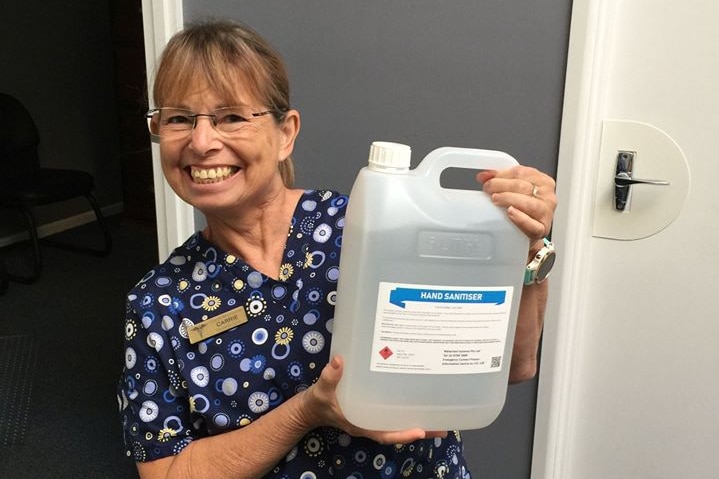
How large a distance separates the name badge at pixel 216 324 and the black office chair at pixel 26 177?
9.90 feet

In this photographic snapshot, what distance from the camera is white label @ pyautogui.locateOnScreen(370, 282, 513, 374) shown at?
27.2 inches

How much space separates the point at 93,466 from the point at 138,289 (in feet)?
5.29

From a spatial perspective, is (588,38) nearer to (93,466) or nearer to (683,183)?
(683,183)

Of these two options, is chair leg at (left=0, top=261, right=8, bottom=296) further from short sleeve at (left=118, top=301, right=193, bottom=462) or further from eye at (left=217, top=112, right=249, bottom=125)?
eye at (left=217, top=112, right=249, bottom=125)

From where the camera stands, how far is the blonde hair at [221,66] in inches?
33.1

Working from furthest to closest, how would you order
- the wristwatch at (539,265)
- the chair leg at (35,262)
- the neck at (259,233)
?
the chair leg at (35,262) → the neck at (259,233) → the wristwatch at (539,265)

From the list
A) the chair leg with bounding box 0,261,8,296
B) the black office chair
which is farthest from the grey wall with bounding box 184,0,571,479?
the chair leg with bounding box 0,261,8,296

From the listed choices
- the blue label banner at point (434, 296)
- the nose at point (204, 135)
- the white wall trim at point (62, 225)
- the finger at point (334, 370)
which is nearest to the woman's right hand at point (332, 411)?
the finger at point (334, 370)

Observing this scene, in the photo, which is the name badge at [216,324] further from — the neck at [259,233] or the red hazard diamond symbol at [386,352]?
the red hazard diamond symbol at [386,352]

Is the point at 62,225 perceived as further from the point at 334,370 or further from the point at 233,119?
the point at 334,370

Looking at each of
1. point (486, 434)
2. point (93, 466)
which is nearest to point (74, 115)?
point (93, 466)

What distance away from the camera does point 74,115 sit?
4.45 meters

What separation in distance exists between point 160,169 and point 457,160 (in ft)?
3.25

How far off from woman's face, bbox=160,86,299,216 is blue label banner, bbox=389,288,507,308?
0.28 meters
